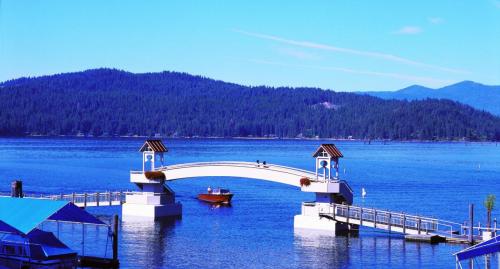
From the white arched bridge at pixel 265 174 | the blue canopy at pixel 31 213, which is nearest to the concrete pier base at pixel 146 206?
the white arched bridge at pixel 265 174

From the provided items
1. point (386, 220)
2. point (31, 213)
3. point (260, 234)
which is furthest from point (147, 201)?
point (31, 213)

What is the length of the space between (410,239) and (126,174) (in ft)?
297

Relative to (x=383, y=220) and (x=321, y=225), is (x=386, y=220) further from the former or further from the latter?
(x=321, y=225)

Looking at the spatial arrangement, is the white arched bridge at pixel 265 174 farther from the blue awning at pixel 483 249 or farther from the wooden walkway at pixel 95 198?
the blue awning at pixel 483 249

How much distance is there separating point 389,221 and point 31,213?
24.0 meters

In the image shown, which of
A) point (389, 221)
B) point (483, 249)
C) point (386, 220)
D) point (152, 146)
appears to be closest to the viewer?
point (483, 249)

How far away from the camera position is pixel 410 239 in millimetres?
53312

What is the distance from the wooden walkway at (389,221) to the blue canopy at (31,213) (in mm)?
19710

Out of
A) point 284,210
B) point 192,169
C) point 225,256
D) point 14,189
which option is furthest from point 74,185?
point 225,256

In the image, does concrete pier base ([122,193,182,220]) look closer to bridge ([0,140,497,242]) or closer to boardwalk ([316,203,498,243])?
bridge ([0,140,497,242])

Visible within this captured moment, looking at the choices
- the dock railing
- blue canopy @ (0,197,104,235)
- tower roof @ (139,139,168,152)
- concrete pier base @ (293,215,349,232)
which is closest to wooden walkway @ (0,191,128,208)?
tower roof @ (139,139,168,152)

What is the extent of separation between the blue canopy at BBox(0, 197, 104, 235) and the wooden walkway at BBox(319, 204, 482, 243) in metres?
19.7

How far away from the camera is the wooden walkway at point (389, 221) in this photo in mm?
52997

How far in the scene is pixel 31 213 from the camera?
39.8 metres
